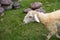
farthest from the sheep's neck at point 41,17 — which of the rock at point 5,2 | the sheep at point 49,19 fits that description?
the rock at point 5,2

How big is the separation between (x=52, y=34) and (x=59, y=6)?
2.47 meters

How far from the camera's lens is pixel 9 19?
6.87 m

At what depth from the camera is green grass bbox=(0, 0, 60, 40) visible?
5.82m

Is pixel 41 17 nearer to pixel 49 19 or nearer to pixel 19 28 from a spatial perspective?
pixel 49 19

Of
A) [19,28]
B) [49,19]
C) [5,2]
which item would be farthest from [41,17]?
[5,2]

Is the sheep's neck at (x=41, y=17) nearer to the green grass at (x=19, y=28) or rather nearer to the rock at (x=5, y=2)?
the green grass at (x=19, y=28)

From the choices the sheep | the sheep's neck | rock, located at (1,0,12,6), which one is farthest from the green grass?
the sheep's neck

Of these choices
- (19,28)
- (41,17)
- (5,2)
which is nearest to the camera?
(41,17)

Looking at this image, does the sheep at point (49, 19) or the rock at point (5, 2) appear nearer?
the sheep at point (49, 19)

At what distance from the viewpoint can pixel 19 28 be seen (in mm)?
6273

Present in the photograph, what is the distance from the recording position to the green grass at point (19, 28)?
5.82 metres

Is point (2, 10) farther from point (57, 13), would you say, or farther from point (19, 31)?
point (57, 13)

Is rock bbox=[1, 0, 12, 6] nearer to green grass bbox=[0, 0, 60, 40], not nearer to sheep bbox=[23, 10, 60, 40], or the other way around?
green grass bbox=[0, 0, 60, 40]

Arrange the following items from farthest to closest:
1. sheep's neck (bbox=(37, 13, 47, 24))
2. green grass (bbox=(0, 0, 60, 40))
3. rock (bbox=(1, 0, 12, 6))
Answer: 1. rock (bbox=(1, 0, 12, 6))
2. green grass (bbox=(0, 0, 60, 40))
3. sheep's neck (bbox=(37, 13, 47, 24))
